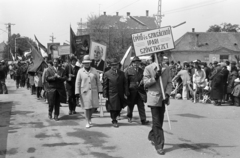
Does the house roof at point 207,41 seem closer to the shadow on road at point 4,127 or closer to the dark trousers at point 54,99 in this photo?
the shadow on road at point 4,127

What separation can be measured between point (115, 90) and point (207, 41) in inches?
2242

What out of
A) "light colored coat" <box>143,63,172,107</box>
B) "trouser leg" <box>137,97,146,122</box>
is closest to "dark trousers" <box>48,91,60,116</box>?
"trouser leg" <box>137,97,146,122</box>

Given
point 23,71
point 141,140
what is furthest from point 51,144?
point 23,71

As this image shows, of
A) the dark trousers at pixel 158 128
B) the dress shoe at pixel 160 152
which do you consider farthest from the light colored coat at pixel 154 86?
the dress shoe at pixel 160 152

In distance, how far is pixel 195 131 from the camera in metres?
8.38

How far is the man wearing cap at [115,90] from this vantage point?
29.2 ft

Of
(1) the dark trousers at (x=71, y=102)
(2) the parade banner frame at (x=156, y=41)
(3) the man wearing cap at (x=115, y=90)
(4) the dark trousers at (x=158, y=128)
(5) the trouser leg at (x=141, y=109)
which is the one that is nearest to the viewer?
(4) the dark trousers at (x=158, y=128)

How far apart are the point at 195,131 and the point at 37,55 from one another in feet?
22.1

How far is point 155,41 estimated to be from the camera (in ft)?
22.9

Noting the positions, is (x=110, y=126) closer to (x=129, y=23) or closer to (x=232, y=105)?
(x=232, y=105)

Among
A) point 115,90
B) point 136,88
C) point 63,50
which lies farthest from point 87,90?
point 63,50

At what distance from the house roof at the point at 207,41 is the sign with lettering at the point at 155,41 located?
5492cm

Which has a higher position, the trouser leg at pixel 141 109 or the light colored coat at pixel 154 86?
the light colored coat at pixel 154 86

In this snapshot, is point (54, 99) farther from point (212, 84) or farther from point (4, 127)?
point (212, 84)
